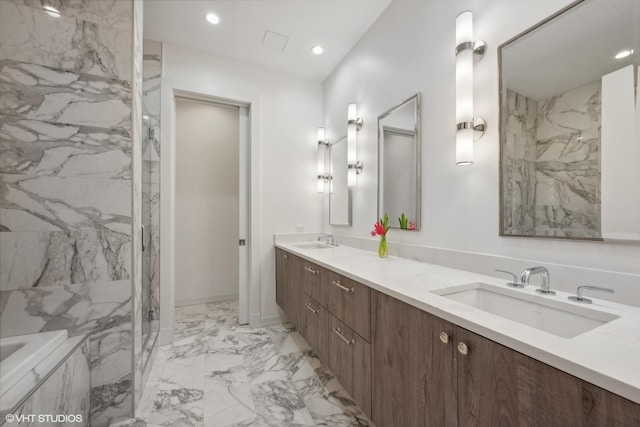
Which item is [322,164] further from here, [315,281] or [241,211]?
[315,281]

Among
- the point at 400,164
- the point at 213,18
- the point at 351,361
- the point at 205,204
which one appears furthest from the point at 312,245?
the point at 213,18

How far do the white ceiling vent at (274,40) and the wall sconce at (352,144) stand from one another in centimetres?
79

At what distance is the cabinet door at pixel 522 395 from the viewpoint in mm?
490

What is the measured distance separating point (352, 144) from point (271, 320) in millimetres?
1892

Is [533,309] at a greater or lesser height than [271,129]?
lesser

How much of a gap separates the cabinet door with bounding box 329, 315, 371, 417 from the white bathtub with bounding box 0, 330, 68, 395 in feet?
4.14

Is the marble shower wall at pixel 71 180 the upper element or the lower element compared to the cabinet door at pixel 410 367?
upper

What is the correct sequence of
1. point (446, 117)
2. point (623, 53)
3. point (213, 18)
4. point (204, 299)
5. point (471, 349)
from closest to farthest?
point (471, 349) < point (623, 53) < point (446, 117) < point (213, 18) < point (204, 299)

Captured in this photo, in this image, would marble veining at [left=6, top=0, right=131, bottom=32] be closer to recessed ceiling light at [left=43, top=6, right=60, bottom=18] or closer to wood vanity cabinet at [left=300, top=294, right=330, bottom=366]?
recessed ceiling light at [left=43, top=6, right=60, bottom=18]

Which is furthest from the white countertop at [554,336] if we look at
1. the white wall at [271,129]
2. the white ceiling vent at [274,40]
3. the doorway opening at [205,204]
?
the doorway opening at [205,204]

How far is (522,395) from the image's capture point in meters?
0.61

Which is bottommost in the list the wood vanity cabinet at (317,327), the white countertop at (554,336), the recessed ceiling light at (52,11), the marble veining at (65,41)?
the wood vanity cabinet at (317,327)

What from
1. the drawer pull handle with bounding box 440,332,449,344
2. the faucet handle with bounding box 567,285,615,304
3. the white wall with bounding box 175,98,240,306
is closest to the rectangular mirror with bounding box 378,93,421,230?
the faucet handle with bounding box 567,285,615,304

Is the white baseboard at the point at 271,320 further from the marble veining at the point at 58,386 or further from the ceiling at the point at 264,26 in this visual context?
the ceiling at the point at 264,26
